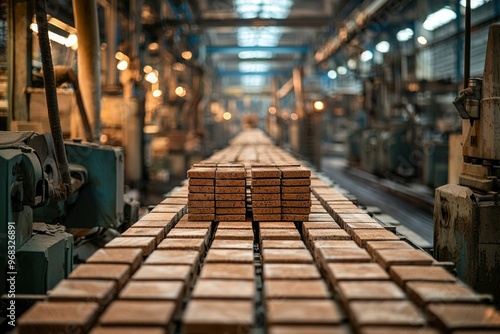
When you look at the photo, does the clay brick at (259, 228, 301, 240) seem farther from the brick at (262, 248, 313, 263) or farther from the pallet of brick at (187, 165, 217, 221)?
the pallet of brick at (187, 165, 217, 221)

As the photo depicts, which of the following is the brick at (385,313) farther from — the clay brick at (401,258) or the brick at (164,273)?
the brick at (164,273)

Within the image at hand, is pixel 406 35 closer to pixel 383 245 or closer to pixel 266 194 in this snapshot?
pixel 266 194

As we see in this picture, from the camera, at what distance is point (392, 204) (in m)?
11.7

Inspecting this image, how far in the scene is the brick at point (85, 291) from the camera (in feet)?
8.23

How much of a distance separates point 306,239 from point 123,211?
2644mm

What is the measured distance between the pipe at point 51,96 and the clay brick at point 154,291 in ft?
6.60

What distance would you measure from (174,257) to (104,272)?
1.64 feet

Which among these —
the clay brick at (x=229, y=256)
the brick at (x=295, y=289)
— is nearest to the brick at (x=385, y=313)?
the brick at (x=295, y=289)

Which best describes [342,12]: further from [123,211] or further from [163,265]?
[163,265]

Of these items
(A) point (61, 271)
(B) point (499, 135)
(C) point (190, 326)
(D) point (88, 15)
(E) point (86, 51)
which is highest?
(D) point (88, 15)

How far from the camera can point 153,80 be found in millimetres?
10977

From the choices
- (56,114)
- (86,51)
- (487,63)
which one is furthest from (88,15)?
(487,63)

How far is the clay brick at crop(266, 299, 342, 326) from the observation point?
223cm

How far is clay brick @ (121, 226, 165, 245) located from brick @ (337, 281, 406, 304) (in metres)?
1.52
